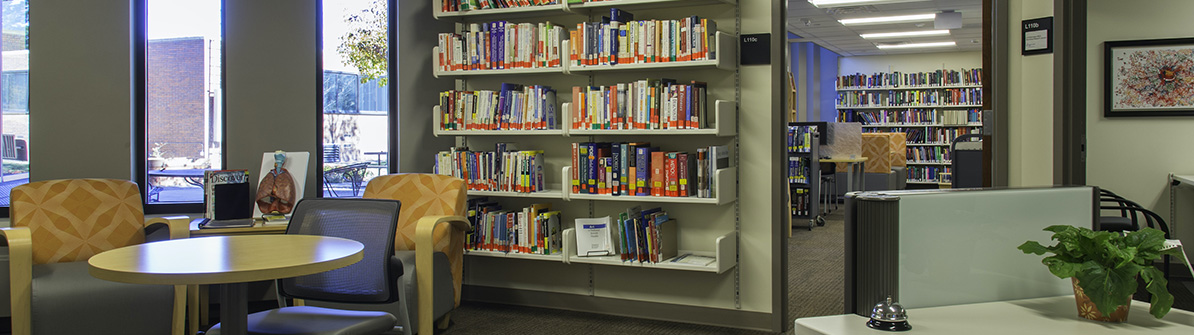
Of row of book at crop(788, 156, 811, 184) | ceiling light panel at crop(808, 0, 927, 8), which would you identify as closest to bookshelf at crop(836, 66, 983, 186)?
ceiling light panel at crop(808, 0, 927, 8)

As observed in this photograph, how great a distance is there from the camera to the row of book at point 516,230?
13.9ft

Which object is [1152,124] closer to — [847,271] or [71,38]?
[847,271]

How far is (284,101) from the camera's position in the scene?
14.8ft

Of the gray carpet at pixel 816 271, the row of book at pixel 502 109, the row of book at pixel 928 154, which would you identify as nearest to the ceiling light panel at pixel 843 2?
the gray carpet at pixel 816 271

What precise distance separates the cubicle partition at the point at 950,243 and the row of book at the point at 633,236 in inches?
89.6

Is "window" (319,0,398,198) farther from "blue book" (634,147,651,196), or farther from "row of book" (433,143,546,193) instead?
"blue book" (634,147,651,196)

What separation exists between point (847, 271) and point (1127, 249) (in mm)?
505

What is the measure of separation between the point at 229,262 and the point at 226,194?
203 cm

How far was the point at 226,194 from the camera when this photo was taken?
416 cm

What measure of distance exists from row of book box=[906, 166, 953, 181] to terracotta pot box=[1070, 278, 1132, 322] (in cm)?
1211

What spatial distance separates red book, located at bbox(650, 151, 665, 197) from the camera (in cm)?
395

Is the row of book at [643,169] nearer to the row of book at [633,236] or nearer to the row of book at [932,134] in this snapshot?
the row of book at [633,236]

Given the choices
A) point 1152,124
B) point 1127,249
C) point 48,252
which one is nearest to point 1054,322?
point 1127,249

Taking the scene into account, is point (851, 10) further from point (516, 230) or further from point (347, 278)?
point (347, 278)
